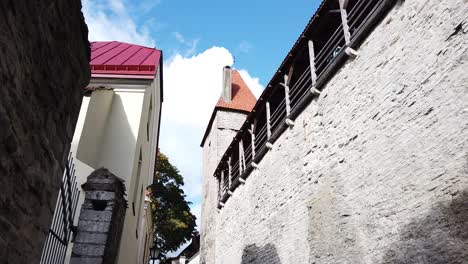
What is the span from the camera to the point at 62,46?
10.1 ft

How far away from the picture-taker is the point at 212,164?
21.0 metres

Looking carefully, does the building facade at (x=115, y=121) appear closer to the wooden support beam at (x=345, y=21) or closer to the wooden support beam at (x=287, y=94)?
the wooden support beam at (x=287, y=94)

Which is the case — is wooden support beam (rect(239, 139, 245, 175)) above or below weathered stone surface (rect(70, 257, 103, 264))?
above

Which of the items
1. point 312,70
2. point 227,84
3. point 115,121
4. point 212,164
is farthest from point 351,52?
point 227,84

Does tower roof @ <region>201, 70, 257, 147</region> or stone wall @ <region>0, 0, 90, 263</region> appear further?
tower roof @ <region>201, 70, 257, 147</region>

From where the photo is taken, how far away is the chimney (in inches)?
945

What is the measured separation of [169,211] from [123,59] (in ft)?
39.2

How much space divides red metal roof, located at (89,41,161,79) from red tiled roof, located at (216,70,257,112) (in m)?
11.2

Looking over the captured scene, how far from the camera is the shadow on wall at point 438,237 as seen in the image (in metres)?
4.29

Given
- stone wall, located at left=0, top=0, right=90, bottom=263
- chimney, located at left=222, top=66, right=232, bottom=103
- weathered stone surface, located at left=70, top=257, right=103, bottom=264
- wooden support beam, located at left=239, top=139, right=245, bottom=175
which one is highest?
chimney, located at left=222, top=66, right=232, bottom=103

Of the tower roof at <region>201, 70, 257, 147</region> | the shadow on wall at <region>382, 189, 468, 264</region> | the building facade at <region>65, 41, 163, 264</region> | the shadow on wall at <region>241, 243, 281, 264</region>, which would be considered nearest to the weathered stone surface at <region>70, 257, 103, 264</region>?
the building facade at <region>65, 41, 163, 264</region>

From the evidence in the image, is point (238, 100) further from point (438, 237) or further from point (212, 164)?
point (438, 237)

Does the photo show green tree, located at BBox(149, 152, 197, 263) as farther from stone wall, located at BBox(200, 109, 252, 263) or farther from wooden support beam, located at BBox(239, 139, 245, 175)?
wooden support beam, located at BBox(239, 139, 245, 175)

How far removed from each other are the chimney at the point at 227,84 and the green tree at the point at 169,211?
5.50 m
